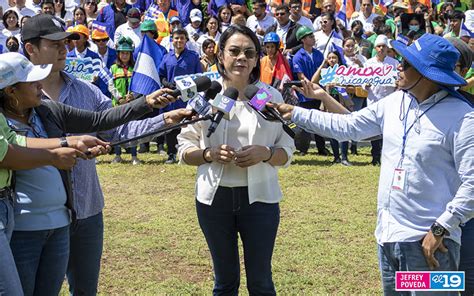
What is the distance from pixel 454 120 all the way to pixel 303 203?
5.84 m

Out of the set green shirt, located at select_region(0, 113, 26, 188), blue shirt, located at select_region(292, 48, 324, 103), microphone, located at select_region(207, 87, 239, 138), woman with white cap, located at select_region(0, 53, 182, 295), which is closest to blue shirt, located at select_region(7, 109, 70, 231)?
woman with white cap, located at select_region(0, 53, 182, 295)

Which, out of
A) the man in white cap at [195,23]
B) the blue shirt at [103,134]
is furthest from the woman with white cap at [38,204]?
the man in white cap at [195,23]

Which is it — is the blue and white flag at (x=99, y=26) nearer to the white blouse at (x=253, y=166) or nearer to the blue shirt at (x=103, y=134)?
the blue shirt at (x=103, y=134)

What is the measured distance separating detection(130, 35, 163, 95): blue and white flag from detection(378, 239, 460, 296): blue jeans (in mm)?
8569

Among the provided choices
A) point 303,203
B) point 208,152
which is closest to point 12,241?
point 208,152

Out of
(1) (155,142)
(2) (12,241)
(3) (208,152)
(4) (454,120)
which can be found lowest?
(1) (155,142)

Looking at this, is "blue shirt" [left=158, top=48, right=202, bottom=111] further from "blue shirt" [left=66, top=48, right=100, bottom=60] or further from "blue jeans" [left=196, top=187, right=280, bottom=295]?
"blue jeans" [left=196, top=187, right=280, bottom=295]

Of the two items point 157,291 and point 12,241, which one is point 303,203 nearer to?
point 157,291

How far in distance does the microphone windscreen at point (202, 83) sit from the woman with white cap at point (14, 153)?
0.73 metres

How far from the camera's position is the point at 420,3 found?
62.8 ft

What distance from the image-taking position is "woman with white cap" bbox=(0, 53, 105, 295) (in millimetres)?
3646

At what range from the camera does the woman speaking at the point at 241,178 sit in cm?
473

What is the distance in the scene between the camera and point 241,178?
4750 mm

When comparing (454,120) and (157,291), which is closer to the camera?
(454,120)
